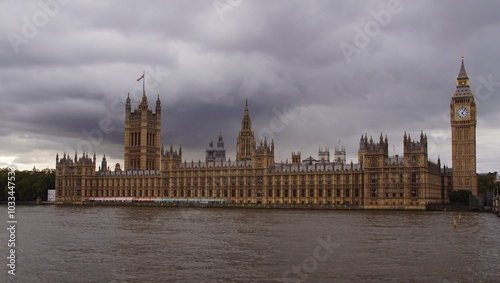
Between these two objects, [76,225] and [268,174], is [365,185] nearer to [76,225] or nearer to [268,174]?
[268,174]

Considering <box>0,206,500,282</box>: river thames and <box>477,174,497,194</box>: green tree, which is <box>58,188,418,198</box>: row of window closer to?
<box>477,174,497,194</box>: green tree

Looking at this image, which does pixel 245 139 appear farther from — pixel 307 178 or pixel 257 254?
pixel 257 254

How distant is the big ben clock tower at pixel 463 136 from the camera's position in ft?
448

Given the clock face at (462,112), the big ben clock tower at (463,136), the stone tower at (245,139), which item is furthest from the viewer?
the stone tower at (245,139)

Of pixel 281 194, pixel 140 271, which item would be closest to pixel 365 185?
pixel 281 194

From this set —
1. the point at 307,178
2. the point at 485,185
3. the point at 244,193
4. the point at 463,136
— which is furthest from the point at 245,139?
the point at 485,185

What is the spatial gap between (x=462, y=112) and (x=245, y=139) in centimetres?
7412

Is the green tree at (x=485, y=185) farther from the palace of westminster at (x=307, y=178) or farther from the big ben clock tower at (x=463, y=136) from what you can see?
the big ben clock tower at (x=463, y=136)

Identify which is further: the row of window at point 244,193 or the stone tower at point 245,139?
the stone tower at point 245,139

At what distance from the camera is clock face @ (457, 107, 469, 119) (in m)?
139

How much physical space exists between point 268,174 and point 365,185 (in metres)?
27.8

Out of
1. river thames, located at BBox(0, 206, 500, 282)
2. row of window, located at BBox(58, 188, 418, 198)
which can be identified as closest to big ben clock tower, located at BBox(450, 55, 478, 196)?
row of window, located at BBox(58, 188, 418, 198)

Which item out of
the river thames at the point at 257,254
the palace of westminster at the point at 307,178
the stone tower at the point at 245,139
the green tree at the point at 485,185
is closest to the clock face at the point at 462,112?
the palace of westminster at the point at 307,178

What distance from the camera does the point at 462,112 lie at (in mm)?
139875
